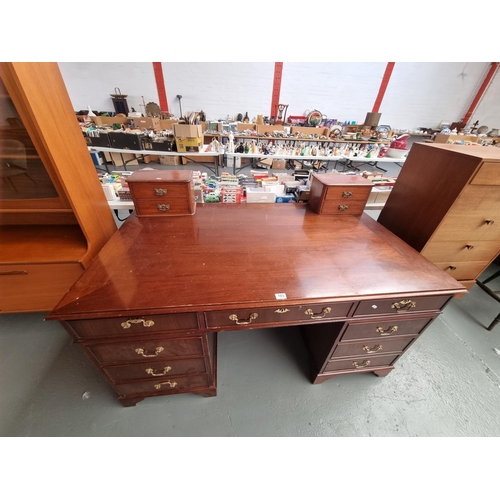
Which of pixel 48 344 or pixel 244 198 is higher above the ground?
pixel 244 198

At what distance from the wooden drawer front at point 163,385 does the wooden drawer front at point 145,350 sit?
22 centimetres

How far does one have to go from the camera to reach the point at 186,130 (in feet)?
9.74

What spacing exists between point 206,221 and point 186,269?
470 mm

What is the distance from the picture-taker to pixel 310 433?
3.94ft

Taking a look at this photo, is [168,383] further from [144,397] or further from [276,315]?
[276,315]

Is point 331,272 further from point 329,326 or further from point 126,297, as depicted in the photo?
point 126,297

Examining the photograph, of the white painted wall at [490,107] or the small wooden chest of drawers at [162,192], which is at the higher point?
the white painted wall at [490,107]

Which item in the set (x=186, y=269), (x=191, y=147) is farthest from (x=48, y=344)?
(x=191, y=147)

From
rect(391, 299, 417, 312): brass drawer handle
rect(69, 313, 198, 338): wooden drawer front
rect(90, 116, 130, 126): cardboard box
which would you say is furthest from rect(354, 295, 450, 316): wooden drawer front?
rect(90, 116, 130, 126): cardboard box

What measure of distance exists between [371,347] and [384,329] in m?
0.17

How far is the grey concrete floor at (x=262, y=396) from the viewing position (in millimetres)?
1204

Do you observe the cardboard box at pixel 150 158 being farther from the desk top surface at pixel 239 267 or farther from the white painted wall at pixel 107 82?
the desk top surface at pixel 239 267

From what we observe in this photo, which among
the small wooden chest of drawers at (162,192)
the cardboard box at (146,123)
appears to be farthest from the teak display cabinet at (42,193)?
the cardboard box at (146,123)

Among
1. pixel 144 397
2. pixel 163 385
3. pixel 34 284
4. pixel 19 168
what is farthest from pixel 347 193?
pixel 34 284
